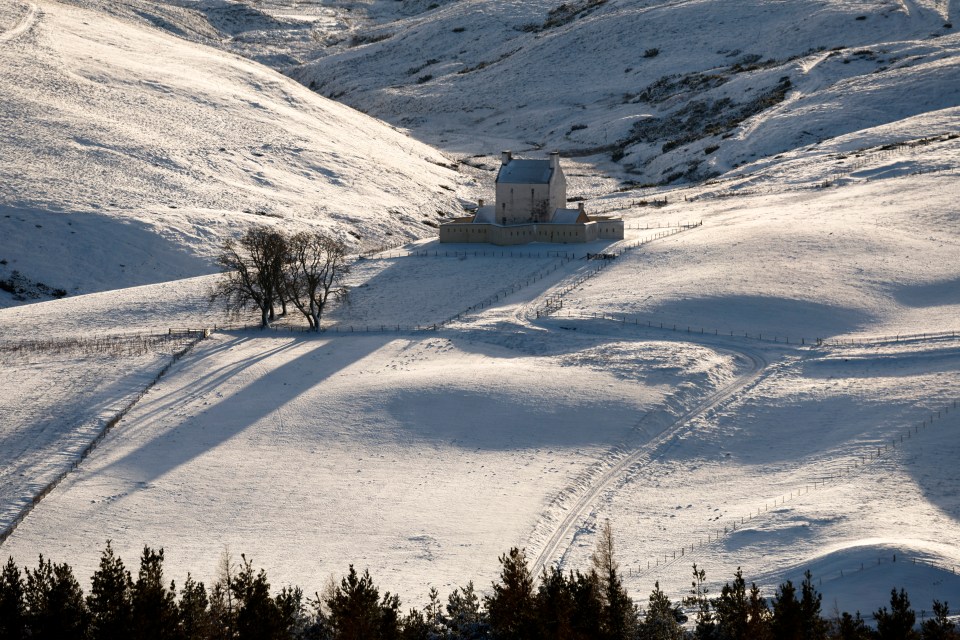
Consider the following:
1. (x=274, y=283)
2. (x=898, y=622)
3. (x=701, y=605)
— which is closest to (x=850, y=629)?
(x=898, y=622)

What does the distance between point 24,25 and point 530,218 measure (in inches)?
2530

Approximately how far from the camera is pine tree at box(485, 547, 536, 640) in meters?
24.6

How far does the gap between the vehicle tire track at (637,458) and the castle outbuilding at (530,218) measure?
904 inches

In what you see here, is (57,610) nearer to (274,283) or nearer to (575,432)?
(575,432)

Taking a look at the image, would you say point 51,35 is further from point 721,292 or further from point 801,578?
point 801,578

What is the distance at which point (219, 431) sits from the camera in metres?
39.8

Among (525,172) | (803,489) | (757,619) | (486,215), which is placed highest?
(525,172)

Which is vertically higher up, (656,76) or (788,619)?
(656,76)

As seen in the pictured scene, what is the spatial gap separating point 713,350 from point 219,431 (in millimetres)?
19928

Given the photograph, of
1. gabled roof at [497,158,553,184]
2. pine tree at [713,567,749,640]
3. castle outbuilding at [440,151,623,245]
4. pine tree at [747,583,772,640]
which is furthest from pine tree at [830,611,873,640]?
gabled roof at [497,158,553,184]

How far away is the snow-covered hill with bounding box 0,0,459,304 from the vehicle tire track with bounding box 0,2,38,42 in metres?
0.22

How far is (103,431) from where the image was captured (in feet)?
129

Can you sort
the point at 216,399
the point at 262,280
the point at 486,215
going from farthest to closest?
the point at 486,215
the point at 262,280
the point at 216,399

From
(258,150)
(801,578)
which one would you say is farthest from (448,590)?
(258,150)
